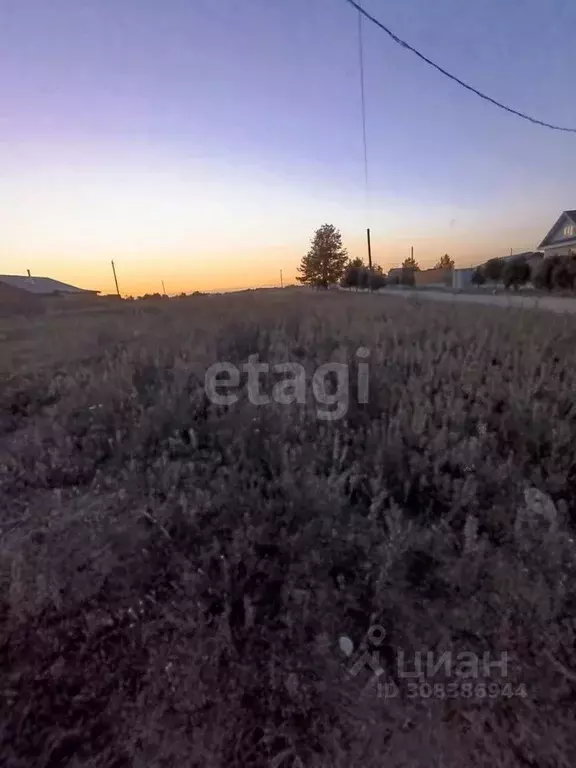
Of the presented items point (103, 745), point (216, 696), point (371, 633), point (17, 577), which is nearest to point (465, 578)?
point (371, 633)

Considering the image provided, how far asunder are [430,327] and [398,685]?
14.9ft

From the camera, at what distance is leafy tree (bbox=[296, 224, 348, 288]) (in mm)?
47531

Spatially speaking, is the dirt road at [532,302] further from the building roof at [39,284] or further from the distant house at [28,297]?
the building roof at [39,284]

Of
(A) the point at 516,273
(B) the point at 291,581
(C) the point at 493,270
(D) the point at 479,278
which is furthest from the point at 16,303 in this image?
(D) the point at 479,278

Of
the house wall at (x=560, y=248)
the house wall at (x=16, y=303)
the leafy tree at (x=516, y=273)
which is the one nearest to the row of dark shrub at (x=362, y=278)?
the leafy tree at (x=516, y=273)

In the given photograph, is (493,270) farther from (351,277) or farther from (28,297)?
(28,297)

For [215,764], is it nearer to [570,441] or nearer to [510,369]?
[570,441]

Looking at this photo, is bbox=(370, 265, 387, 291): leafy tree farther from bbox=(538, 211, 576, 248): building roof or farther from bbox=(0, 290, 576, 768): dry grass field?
bbox=(0, 290, 576, 768): dry grass field

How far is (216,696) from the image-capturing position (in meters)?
1.54

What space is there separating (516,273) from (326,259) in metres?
24.0

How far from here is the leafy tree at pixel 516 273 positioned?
26969mm

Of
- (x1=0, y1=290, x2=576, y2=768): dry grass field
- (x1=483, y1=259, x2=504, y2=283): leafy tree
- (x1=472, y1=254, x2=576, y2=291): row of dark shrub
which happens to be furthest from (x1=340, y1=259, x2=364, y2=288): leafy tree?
(x1=0, y1=290, x2=576, y2=768): dry grass field

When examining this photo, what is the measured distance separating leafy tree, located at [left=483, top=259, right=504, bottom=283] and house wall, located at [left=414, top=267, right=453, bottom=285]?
49.0ft

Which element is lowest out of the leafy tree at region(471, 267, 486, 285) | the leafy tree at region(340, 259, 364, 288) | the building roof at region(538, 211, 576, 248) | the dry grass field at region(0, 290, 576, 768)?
the dry grass field at region(0, 290, 576, 768)
